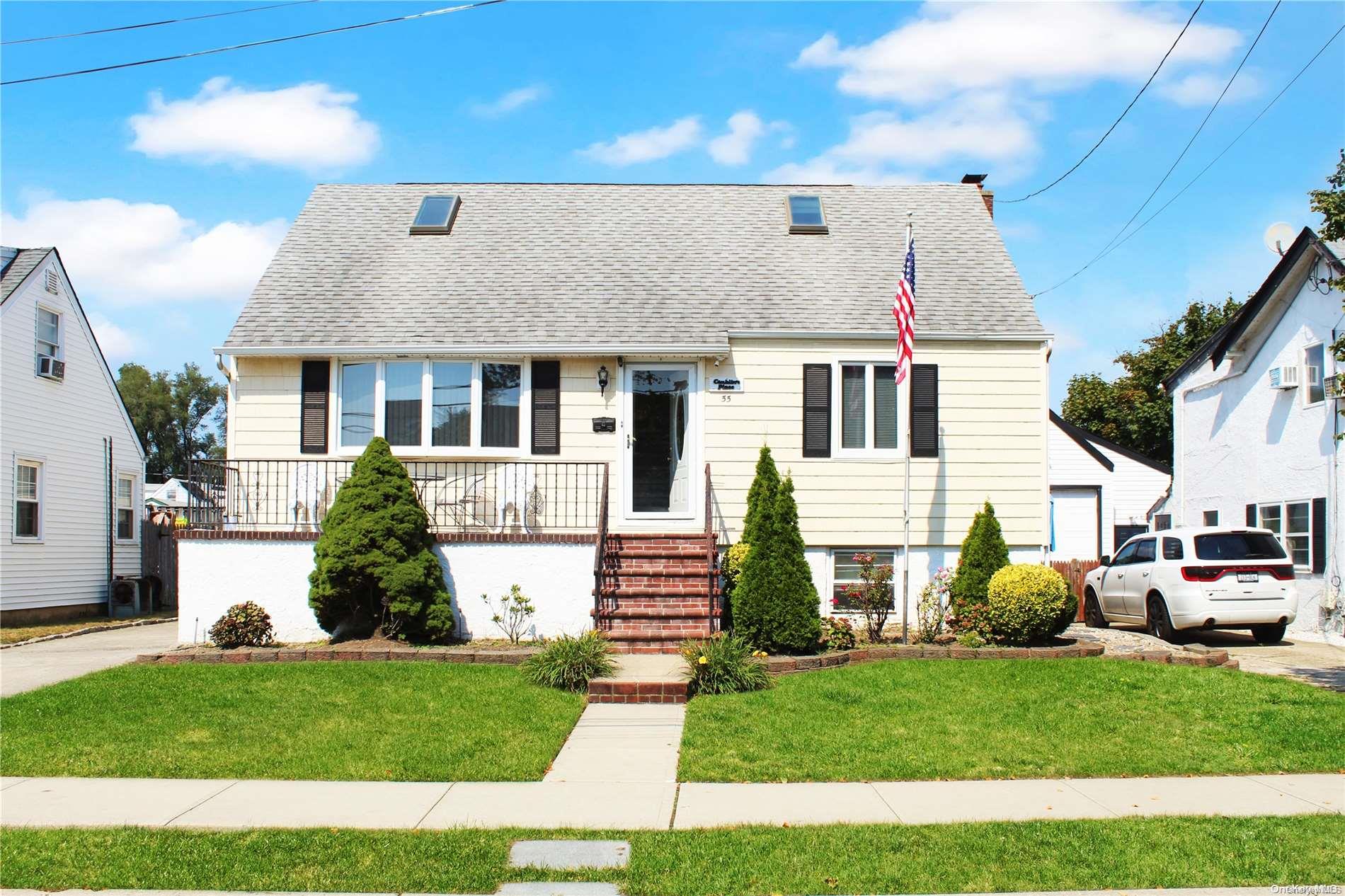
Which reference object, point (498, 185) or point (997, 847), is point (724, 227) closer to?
point (498, 185)

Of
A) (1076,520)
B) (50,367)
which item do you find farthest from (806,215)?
(1076,520)

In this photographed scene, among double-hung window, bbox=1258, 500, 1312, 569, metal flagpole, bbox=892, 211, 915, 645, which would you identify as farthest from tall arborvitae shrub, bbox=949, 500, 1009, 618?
double-hung window, bbox=1258, 500, 1312, 569

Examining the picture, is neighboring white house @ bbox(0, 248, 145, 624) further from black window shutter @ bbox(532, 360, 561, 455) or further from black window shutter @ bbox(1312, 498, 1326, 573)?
black window shutter @ bbox(1312, 498, 1326, 573)

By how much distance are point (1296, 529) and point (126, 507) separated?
2173 cm

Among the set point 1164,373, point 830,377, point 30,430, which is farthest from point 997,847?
point 1164,373

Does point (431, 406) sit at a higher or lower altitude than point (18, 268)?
lower

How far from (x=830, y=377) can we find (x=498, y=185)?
6.88 m

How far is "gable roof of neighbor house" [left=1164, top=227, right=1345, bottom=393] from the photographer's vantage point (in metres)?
15.8

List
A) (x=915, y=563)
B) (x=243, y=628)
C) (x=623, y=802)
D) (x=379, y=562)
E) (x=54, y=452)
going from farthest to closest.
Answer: (x=54, y=452)
(x=915, y=563)
(x=243, y=628)
(x=379, y=562)
(x=623, y=802)

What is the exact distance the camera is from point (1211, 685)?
9.65 metres

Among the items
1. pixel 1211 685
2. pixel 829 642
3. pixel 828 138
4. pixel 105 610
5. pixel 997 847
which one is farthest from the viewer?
pixel 105 610

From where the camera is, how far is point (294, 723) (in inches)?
339

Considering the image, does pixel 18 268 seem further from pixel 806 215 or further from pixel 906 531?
pixel 906 531

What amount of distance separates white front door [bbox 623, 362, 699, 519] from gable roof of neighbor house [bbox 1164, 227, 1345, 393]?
346 inches
